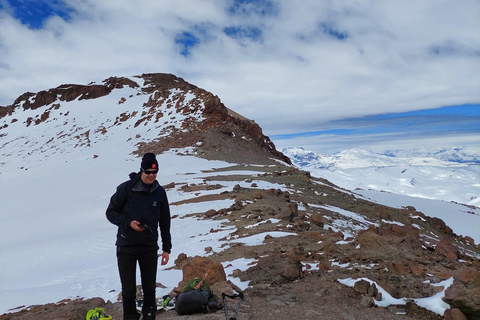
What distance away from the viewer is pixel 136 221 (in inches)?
185

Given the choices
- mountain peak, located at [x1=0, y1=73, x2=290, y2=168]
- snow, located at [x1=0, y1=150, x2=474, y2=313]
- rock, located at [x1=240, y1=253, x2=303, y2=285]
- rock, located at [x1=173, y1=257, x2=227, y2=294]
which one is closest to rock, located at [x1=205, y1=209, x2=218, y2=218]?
snow, located at [x1=0, y1=150, x2=474, y2=313]

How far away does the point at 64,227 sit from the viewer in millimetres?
19469

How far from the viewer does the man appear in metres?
4.81

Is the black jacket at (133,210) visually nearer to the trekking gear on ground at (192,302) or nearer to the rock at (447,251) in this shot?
the trekking gear on ground at (192,302)

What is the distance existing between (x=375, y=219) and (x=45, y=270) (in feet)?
Answer: 52.4

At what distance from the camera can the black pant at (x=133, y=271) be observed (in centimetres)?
488

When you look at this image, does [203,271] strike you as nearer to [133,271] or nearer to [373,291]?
[133,271]

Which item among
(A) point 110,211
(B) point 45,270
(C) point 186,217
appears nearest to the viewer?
(A) point 110,211

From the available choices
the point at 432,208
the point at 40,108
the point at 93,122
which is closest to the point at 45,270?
the point at 432,208

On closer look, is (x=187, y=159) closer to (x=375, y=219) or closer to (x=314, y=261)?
(x=375, y=219)

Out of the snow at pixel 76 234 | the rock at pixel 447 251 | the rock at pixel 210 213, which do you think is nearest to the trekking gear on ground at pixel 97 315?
the snow at pixel 76 234

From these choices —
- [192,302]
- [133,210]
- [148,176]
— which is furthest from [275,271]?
[148,176]

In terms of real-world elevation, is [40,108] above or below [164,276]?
above

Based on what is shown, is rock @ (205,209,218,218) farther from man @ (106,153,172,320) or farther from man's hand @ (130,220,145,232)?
man's hand @ (130,220,145,232)
